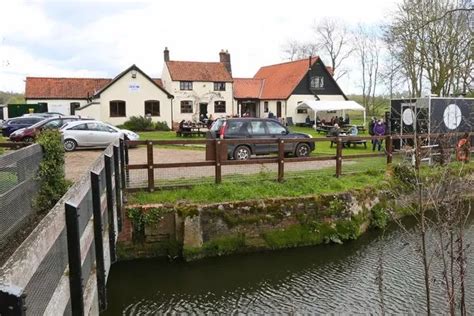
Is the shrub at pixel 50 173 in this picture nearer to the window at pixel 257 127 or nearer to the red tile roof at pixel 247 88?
the window at pixel 257 127

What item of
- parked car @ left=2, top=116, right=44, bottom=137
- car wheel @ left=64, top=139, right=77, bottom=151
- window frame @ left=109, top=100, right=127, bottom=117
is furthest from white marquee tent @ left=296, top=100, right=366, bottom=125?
car wheel @ left=64, top=139, right=77, bottom=151

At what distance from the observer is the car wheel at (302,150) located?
15.8m

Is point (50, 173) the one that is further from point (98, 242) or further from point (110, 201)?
point (98, 242)

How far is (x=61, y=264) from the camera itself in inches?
120

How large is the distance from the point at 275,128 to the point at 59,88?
1252 inches

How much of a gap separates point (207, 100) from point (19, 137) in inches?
888

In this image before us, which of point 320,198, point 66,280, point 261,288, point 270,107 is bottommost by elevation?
point 261,288

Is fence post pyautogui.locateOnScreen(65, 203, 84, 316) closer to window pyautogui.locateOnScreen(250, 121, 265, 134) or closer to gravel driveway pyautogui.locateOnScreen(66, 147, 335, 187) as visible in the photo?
gravel driveway pyautogui.locateOnScreen(66, 147, 335, 187)

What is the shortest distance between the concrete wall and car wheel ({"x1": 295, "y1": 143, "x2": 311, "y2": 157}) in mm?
24653

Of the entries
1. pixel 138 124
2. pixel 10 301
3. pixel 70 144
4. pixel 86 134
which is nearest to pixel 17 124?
pixel 70 144

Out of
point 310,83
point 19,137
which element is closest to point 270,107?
point 310,83

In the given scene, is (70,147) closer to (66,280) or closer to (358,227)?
(358,227)

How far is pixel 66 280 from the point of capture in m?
3.17

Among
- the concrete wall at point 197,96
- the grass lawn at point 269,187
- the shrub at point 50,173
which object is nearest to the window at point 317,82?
the concrete wall at point 197,96
